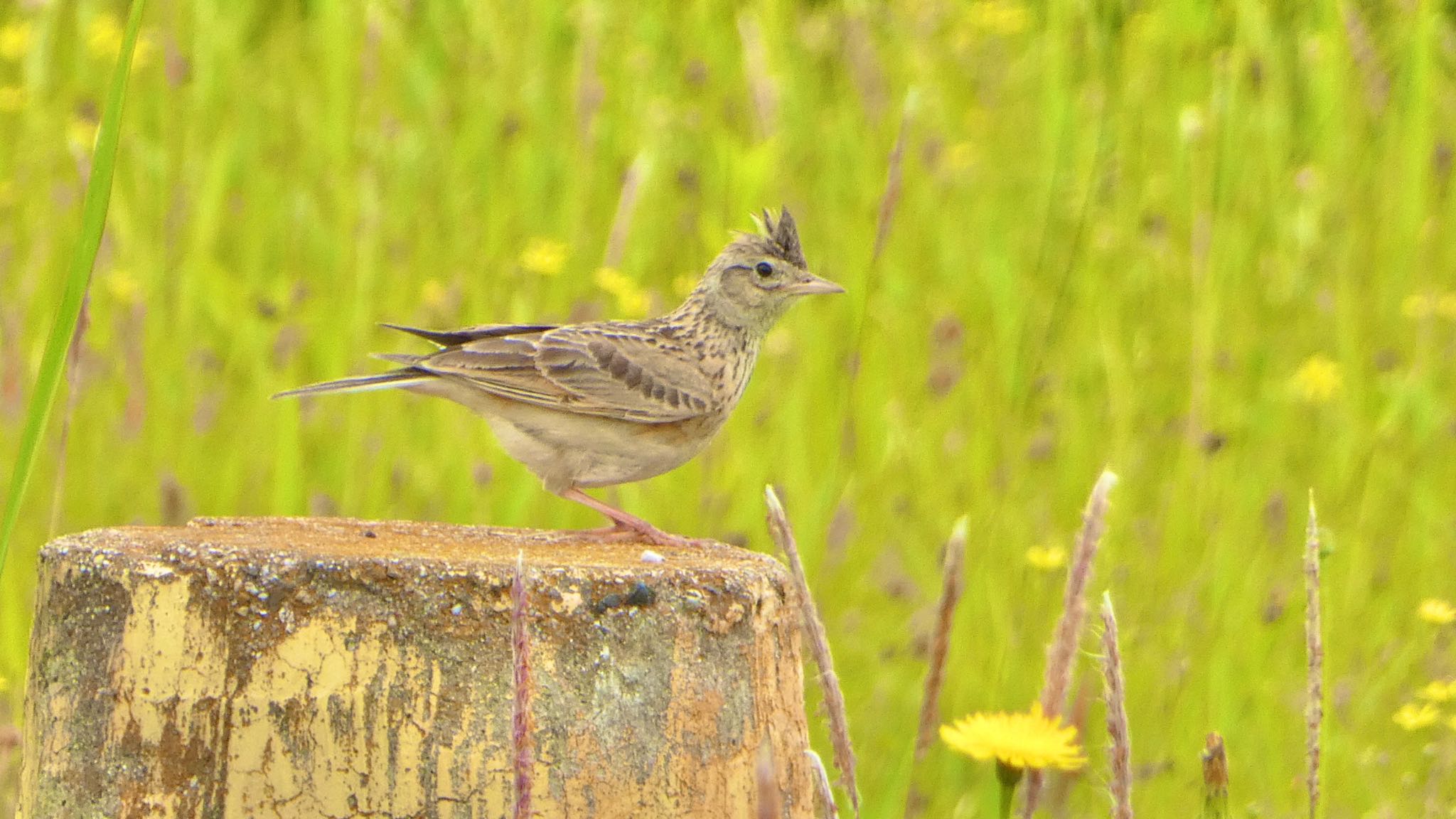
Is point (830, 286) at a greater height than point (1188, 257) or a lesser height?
lesser

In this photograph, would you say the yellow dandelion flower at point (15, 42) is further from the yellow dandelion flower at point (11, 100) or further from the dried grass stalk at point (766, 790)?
the dried grass stalk at point (766, 790)

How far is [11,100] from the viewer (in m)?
6.35

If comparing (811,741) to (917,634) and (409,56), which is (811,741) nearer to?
(917,634)

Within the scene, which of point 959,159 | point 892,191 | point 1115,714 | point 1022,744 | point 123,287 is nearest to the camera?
point 1115,714

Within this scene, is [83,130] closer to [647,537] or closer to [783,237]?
[783,237]

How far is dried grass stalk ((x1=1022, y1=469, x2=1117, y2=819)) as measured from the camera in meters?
2.05

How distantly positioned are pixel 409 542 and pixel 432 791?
0.52 metres

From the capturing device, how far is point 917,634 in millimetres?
4293

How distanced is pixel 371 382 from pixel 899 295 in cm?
235

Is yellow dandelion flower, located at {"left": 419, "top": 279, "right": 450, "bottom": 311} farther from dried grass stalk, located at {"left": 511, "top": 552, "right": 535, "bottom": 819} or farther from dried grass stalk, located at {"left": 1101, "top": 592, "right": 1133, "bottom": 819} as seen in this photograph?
dried grass stalk, located at {"left": 511, "top": 552, "right": 535, "bottom": 819}

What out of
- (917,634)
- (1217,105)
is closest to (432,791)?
(917,634)

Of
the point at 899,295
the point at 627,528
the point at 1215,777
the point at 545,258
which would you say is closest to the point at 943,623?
the point at 1215,777

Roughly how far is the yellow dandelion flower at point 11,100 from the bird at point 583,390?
2836mm

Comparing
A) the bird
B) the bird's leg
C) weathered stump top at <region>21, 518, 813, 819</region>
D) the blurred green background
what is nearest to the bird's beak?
the bird
